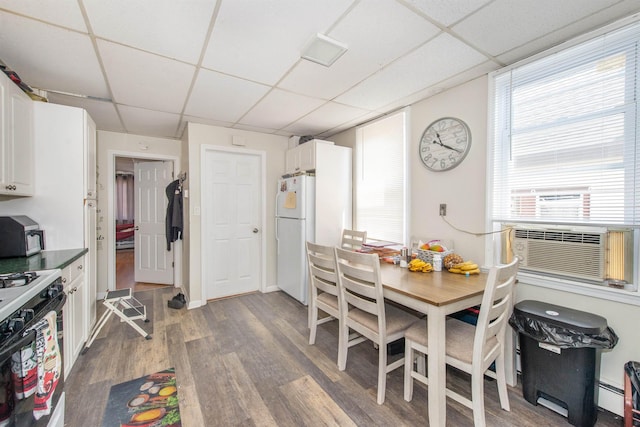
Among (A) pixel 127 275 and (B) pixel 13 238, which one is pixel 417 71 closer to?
(B) pixel 13 238

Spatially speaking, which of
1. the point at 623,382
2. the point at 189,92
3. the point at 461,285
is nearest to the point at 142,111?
the point at 189,92

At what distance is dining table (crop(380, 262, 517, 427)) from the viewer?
1493 mm

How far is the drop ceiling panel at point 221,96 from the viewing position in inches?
91.0

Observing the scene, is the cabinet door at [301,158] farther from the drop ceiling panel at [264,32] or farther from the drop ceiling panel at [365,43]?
the drop ceiling panel at [264,32]

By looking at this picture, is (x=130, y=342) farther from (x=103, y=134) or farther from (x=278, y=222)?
(x=103, y=134)

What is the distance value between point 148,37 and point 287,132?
7.59 feet

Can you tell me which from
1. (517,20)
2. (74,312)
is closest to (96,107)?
(74,312)

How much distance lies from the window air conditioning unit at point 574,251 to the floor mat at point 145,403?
2618 millimetres

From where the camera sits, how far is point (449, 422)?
1604 mm

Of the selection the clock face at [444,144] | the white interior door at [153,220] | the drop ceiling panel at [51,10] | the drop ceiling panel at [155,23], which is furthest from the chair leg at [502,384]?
the white interior door at [153,220]

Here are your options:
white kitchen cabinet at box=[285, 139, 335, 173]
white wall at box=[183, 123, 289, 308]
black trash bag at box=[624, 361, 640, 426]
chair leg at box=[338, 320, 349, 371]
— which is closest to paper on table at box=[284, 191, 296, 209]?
white kitchen cabinet at box=[285, 139, 335, 173]

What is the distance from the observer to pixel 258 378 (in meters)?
2.02

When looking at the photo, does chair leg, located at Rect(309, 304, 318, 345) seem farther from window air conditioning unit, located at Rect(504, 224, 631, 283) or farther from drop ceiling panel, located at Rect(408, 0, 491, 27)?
drop ceiling panel, located at Rect(408, 0, 491, 27)

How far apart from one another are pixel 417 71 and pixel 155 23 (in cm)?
186
